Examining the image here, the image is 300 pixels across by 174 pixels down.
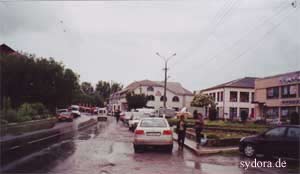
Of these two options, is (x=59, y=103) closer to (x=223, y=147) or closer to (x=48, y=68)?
(x=48, y=68)

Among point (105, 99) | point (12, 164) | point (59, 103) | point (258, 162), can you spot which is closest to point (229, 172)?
point (258, 162)

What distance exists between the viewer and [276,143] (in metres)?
15.2

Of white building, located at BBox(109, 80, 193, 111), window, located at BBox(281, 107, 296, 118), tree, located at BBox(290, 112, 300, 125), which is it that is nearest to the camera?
tree, located at BBox(290, 112, 300, 125)

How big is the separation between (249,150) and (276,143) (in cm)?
134

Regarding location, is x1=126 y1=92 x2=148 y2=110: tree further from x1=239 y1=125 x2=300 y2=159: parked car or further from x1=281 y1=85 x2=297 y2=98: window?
x1=239 y1=125 x2=300 y2=159: parked car

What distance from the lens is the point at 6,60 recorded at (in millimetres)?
48000

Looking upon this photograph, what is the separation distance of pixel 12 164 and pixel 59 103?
4473cm

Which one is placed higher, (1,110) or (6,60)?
(6,60)

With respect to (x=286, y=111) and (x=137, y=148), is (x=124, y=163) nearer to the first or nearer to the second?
(x=137, y=148)

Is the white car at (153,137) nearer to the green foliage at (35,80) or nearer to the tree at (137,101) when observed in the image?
the green foliage at (35,80)

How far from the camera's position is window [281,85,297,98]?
55.1m

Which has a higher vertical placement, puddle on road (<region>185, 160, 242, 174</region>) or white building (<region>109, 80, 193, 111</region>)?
white building (<region>109, 80, 193, 111</region>)

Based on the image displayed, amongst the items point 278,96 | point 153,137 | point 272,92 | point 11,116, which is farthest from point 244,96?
point 153,137

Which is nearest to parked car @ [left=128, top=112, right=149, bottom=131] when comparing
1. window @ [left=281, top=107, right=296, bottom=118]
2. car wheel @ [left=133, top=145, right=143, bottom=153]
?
car wheel @ [left=133, top=145, right=143, bottom=153]
